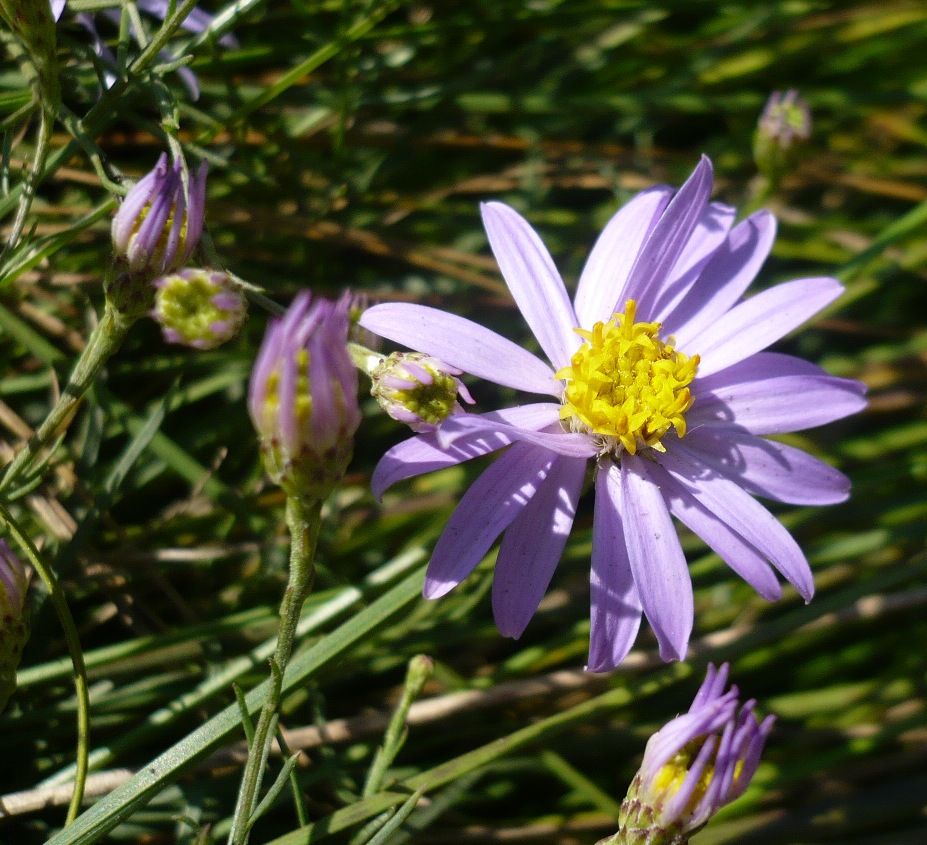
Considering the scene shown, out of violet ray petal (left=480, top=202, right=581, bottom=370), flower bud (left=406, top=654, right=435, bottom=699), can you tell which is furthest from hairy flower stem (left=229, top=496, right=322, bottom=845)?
violet ray petal (left=480, top=202, right=581, bottom=370)

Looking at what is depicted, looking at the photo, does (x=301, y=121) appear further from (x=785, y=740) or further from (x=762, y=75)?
(x=785, y=740)

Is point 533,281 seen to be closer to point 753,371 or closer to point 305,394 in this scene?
point 753,371

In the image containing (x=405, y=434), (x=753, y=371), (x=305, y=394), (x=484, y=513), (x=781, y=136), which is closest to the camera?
(x=305, y=394)

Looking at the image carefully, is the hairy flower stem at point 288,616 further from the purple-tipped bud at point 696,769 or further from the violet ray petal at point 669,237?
the violet ray petal at point 669,237

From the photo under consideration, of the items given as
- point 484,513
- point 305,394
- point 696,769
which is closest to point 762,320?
point 484,513

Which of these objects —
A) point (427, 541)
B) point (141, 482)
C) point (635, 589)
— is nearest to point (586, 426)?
point (635, 589)

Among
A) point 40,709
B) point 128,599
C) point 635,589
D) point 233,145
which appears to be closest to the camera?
point 635,589

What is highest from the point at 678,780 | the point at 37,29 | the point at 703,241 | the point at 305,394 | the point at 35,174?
the point at 37,29
